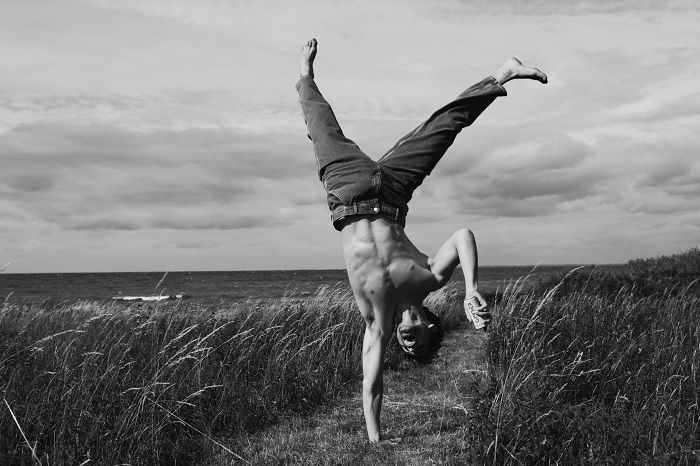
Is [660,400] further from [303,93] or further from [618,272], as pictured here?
[618,272]

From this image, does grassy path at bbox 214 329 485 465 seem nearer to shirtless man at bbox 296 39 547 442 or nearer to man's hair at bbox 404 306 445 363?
shirtless man at bbox 296 39 547 442

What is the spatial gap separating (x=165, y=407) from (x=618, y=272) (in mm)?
12688

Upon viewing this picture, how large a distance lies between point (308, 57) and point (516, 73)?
1932mm

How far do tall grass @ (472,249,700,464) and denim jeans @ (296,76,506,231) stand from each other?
169 centimetres

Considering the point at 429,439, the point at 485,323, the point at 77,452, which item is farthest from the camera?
the point at 429,439

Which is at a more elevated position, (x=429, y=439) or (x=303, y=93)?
(x=303, y=93)

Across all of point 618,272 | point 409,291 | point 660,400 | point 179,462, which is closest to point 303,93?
point 409,291

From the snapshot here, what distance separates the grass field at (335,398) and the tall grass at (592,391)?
0.02 m

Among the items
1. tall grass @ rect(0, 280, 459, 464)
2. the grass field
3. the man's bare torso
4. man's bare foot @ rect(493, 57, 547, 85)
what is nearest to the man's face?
the man's bare torso

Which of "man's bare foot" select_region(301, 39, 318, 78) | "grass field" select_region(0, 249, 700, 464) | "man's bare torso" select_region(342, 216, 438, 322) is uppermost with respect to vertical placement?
"man's bare foot" select_region(301, 39, 318, 78)

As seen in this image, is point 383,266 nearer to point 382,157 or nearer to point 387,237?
point 387,237

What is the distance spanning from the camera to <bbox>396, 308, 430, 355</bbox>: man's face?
4754 mm

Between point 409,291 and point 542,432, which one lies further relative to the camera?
point 409,291

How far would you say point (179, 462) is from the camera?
4977 mm
